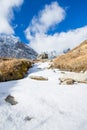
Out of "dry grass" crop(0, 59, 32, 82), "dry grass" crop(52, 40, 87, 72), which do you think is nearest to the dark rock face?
"dry grass" crop(0, 59, 32, 82)

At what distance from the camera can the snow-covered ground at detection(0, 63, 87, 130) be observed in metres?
11.3

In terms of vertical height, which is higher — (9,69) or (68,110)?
(9,69)

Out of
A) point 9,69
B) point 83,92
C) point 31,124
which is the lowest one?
point 31,124

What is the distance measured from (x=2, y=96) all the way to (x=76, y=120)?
552 cm

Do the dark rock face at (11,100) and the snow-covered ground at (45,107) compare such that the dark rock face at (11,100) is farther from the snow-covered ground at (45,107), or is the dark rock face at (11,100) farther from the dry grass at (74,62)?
the dry grass at (74,62)

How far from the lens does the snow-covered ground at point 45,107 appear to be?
1128cm

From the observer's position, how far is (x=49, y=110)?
42.1 feet

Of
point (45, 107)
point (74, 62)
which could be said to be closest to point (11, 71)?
point (74, 62)

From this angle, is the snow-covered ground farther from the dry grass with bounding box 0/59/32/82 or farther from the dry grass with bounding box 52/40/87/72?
the dry grass with bounding box 52/40/87/72

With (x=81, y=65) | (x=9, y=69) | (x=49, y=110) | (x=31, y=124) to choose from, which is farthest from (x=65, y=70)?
(x=31, y=124)

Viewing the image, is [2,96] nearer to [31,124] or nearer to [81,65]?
[31,124]

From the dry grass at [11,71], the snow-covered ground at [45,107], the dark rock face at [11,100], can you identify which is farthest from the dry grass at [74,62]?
the dark rock face at [11,100]

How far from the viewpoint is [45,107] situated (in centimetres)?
1319

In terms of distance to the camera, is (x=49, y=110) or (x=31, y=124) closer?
(x=31, y=124)
